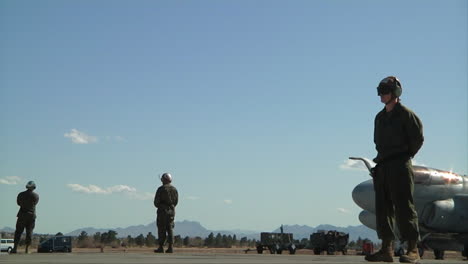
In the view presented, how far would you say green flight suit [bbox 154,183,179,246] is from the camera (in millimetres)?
15828

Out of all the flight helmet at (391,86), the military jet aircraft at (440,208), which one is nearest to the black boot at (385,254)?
the flight helmet at (391,86)

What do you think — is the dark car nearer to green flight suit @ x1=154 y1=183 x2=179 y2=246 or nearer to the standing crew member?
green flight suit @ x1=154 y1=183 x2=179 y2=246

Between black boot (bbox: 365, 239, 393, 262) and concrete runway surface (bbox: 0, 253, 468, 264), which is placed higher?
black boot (bbox: 365, 239, 393, 262)

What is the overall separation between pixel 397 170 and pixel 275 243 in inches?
1662

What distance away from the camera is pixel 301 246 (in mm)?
54656

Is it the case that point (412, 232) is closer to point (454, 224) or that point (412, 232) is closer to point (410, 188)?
point (410, 188)

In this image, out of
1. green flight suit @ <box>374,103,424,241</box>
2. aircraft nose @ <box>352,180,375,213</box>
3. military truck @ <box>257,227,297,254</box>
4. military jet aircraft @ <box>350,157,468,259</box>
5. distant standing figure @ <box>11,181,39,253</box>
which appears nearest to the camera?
green flight suit @ <box>374,103,424,241</box>

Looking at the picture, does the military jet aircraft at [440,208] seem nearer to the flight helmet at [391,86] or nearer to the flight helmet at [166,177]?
A: the flight helmet at [166,177]

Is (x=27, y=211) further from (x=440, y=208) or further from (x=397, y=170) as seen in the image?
(x=440, y=208)

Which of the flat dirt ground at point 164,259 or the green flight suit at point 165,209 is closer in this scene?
the flat dirt ground at point 164,259

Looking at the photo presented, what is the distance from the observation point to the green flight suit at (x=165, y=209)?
15.8m

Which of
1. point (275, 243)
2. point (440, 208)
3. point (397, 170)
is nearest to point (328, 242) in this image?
point (275, 243)

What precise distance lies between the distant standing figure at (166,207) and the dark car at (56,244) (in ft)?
92.5

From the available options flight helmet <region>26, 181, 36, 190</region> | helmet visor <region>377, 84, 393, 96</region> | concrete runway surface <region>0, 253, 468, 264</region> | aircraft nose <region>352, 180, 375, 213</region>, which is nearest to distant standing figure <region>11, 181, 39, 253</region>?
flight helmet <region>26, 181, 36, 190</region>
